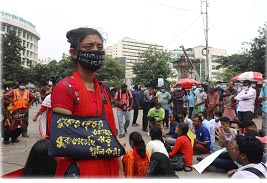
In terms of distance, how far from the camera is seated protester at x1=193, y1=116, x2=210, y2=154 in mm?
6357

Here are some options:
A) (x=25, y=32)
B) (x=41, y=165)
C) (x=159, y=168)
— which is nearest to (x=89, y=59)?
(x=41, y=165)

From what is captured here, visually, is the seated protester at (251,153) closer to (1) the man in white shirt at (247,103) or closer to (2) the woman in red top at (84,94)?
(2) the woman in red top at (84,94)

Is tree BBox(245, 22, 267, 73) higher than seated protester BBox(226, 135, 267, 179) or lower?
higher

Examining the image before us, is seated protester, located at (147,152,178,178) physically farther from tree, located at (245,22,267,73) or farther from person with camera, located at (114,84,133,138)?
tree, located at (245,22,267,73)

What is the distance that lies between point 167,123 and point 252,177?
7.36 metres

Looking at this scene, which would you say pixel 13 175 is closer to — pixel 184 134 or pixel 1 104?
pixel 184 134

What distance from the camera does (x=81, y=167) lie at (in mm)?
1665

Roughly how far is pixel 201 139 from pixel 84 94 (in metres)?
5.23

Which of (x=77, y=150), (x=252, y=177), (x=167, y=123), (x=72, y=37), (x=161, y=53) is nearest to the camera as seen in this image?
(x=77, y=150)

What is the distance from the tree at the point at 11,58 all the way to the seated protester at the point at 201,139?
92.0 feet

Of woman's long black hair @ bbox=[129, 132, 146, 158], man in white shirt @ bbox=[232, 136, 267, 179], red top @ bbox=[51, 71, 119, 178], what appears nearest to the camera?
red top @ bbox=[51, 71, 119, 178]

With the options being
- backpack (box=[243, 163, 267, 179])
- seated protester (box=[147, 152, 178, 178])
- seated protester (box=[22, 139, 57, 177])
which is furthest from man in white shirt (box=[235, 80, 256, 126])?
seated protester (box=[22, 139, 57, 177])

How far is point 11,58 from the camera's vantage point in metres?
32.0

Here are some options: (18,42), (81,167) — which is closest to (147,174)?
(81,167)
